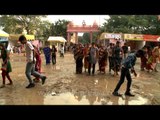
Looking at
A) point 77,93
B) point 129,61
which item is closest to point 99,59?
point 77,93

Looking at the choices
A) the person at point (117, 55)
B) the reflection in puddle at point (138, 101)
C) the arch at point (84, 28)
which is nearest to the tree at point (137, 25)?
→ the arch at point (84, 28)

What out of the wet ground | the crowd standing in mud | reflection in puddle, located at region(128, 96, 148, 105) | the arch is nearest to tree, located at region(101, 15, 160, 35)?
the arch

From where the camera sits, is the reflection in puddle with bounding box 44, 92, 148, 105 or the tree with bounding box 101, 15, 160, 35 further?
the tree with bounding box 101, 15, 160, 35

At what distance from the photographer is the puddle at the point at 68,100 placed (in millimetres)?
7346

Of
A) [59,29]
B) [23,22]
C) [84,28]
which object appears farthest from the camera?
Result: [59,29]

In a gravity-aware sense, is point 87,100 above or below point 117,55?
below

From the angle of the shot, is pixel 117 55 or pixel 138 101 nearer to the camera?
pixel 138 101

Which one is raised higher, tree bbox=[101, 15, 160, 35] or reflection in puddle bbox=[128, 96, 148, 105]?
tree bbox=[101, 15, 160, 35]

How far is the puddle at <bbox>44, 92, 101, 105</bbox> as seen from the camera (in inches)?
289

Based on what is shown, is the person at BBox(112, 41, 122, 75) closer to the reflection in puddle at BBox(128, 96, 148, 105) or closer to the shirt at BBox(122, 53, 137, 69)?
the shirt at BBox(122, 53, 137, 69)

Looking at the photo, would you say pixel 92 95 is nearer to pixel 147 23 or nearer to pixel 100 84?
pixel 100 84

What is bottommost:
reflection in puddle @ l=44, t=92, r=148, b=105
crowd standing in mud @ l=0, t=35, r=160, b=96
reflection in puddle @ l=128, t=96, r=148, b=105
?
reflection in puddle @ l=128, t=96, r=148, b=105

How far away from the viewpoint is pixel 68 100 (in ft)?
25.1

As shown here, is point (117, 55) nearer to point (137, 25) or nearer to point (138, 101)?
point (138, 101)
